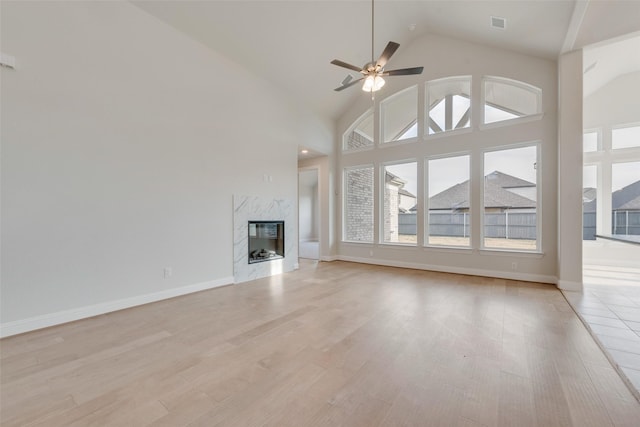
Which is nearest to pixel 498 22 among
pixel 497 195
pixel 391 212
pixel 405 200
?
pixel 497 195

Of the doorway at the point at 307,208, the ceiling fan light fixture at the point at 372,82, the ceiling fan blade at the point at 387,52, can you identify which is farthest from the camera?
the doorway at the point at 307,208

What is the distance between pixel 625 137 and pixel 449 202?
4.25 meters

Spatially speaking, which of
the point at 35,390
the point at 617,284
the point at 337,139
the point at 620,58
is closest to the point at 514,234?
the point at 617,284

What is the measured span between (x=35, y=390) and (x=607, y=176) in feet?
31.4

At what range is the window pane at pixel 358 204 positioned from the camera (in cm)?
687

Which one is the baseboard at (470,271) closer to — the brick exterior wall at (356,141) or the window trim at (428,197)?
the window trim at (428,197)

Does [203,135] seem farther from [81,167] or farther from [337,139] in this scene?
[337,139]

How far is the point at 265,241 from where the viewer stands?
540cm

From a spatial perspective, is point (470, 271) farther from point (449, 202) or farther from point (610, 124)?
point (610, 124)

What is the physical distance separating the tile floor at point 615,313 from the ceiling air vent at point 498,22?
4285 mm

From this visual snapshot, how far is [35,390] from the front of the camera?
182 cm

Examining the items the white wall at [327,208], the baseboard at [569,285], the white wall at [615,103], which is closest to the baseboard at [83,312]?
the white wall at [327,208]

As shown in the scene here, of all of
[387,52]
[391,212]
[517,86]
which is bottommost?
[391,212]

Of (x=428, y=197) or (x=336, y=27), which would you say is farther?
(x=428, y=197)
